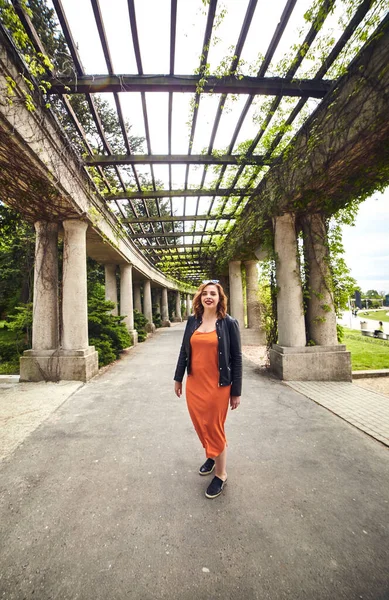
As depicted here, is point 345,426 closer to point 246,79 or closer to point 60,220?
point 246,79

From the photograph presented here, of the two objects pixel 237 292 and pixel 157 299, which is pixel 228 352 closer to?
pixel 237 292

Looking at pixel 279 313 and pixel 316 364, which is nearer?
pixel 316 364

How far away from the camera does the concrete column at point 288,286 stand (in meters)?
5.72

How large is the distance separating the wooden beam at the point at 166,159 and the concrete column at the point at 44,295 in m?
1.99

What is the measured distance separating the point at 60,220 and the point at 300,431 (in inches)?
250

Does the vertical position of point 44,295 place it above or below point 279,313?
above

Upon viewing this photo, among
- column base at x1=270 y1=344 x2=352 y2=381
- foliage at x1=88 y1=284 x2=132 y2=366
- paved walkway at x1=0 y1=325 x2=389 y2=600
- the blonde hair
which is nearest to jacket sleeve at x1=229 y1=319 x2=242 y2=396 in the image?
the blonde hair

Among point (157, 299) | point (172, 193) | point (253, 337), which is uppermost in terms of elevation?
point (172, 193)

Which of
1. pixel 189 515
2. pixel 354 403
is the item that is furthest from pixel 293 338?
pixel 189 515

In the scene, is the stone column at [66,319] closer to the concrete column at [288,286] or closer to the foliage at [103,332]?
the foliage at [103,332]

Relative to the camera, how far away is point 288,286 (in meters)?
5.85

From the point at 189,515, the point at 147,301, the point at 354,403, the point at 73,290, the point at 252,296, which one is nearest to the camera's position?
the point at 189,515

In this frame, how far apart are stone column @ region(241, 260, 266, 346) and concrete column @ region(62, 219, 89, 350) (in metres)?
7.53

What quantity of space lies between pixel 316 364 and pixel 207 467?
3962mm
